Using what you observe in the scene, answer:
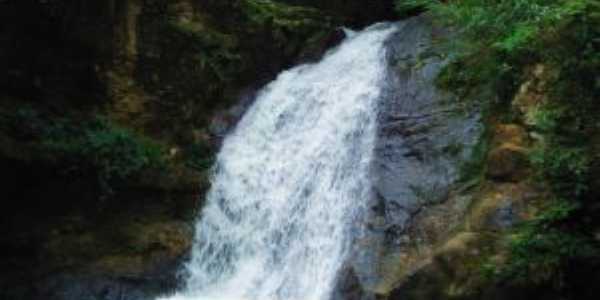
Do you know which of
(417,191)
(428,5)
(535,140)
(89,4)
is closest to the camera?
(535,140)

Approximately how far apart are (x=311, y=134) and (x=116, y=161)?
2707 mm

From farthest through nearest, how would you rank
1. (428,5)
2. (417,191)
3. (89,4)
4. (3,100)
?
(89,4), (3,100), (428,5), (417,191)

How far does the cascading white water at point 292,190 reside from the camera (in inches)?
328

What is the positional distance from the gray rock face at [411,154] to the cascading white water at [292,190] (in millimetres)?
271

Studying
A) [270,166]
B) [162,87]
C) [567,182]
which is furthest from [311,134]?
[567,182]

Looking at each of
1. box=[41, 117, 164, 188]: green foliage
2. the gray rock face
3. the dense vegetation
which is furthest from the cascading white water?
the dense vegetation

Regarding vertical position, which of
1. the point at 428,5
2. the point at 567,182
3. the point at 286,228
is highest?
the point at 428,5

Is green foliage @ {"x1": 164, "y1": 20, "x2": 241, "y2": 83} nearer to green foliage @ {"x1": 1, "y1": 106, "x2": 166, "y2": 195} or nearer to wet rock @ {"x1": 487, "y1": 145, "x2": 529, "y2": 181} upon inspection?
green foliage @ {"x1": 1, "y1": 106, "x2": 166, "y2": 195}

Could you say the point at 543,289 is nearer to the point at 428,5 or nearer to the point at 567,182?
the point at 567,182

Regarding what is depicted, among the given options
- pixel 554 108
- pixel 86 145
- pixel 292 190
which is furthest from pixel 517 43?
pixel 86 145

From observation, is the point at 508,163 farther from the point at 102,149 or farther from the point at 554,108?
the point at 102,149

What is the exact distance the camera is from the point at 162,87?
10.7 metres

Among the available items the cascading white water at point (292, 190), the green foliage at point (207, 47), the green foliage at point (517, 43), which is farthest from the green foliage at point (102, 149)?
the green foliage at point (517, 43)

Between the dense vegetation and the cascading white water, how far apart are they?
2.06 meters
